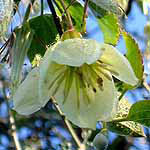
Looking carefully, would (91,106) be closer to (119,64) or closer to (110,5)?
(119,64)

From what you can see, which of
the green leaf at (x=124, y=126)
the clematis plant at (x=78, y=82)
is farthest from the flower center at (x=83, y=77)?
the green leaf at (x=124, y=126)

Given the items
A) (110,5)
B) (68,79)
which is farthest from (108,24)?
(68,79)

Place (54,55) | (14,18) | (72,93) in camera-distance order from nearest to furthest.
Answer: (54,55) < (72,93) < (14,18)

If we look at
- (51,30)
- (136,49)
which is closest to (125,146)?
(51,30)

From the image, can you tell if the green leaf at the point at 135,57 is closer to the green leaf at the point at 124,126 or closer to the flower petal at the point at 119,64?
the flower petal at the point at 119,64

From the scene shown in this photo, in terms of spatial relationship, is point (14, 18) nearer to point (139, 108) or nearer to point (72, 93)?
point (72, 93)

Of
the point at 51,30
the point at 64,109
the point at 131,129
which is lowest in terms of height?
the point at 131,129
